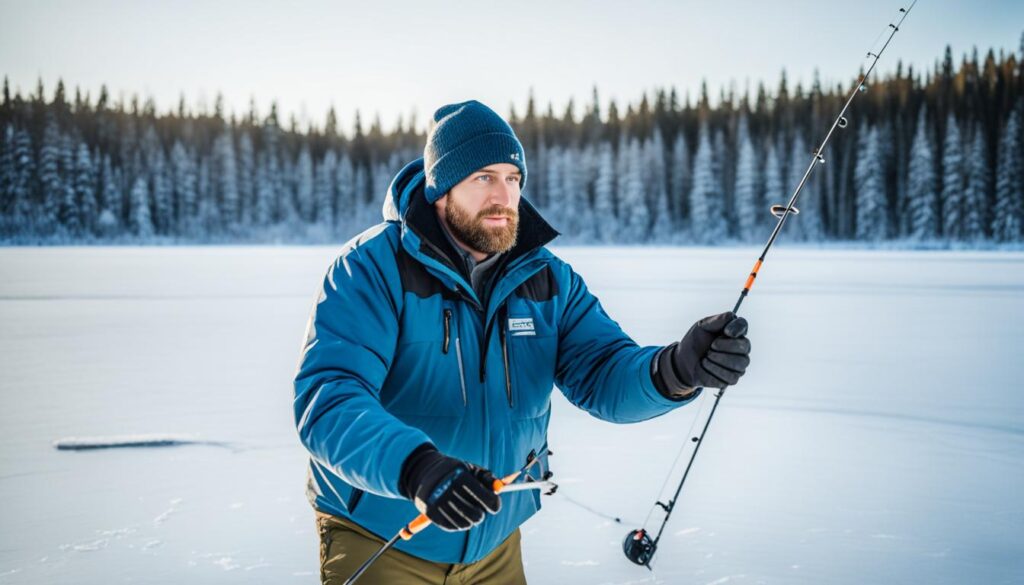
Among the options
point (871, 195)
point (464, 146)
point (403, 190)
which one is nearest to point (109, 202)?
point (871, 195)

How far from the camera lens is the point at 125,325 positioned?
11.5m

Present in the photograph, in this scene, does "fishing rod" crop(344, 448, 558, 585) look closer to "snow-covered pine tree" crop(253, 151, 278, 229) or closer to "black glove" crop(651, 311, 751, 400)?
"black glove" crop(651, 311, 751, 400)

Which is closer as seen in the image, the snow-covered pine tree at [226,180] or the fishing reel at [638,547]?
the fishing reel at [638,547]

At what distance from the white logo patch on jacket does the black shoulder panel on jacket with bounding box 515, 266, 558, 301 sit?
72mm

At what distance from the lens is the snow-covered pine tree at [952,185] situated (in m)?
51.6

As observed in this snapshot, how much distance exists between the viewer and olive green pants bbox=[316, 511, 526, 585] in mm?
1967

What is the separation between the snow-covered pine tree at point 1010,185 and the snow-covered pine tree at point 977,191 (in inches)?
27.7

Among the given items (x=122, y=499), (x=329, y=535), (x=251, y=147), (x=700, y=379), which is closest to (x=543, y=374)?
(x=700, y=379)

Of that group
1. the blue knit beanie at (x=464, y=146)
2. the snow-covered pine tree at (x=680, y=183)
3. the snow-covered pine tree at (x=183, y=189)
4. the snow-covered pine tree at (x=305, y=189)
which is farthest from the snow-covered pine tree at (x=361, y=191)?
the blue knit beanie at (x=464, y=146)

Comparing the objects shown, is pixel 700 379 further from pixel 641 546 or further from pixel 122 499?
pixel 122 499

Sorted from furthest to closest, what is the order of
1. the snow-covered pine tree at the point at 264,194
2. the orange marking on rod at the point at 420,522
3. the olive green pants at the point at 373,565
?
1. the snow-covered pine tree at the point at 264,194
2. the olive green pants at the point at 373,565
3. the orange marking on rod at the point at 420,522

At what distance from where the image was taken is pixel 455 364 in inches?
79.9

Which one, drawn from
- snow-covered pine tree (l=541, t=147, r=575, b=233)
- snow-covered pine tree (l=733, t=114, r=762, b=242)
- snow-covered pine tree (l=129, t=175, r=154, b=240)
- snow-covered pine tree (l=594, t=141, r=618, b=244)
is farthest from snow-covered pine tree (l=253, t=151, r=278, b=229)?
snow-covered pine tree (l=733, t=114, r=762, b=242)

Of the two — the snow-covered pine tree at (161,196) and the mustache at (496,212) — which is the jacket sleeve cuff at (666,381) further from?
the snow-covered pine tree at (161,196)
